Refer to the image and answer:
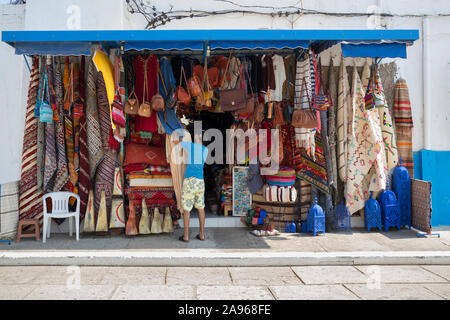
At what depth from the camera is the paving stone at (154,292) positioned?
420cm

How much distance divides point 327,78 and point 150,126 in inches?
131

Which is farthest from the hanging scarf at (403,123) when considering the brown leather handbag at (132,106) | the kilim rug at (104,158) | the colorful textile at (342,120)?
the kilim rug at (104,158)

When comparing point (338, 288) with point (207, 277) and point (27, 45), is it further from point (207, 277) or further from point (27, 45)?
point (27, 45)

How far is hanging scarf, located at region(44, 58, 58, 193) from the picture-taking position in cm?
640

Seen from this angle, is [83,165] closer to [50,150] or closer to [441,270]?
[50,150]

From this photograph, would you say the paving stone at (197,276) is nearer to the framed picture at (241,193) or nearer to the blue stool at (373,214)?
the framed picture at (241,193)

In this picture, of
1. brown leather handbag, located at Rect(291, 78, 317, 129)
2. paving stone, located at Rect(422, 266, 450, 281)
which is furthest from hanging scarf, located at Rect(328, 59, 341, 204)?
paving stone, located at Rect(422, 266, 450, 281)

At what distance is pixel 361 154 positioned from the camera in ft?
23.3

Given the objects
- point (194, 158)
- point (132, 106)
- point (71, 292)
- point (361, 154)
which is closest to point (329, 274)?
point (194, 158)

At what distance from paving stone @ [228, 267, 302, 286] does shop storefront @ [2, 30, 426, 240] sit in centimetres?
143

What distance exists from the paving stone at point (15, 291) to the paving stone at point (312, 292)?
2749mm

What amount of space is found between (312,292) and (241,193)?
3.02 m

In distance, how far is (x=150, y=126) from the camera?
6.63 metres
